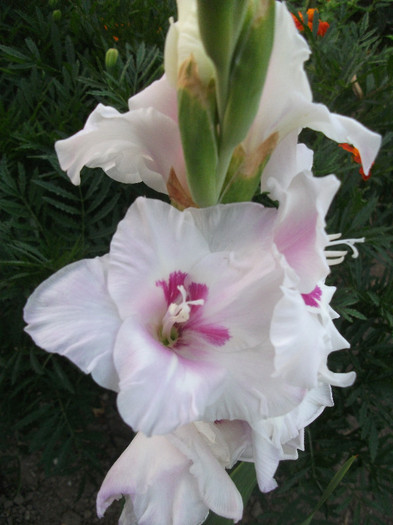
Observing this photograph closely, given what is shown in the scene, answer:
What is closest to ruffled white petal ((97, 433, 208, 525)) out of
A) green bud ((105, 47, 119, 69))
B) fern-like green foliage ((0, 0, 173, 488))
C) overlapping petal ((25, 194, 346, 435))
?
overlapping petal ((25, 194, 346, 435))

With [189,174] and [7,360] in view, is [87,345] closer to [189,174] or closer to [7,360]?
[189,174]

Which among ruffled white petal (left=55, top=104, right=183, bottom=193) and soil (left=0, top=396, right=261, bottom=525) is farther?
soil (left=0, top=396, right=261, bottom=525)

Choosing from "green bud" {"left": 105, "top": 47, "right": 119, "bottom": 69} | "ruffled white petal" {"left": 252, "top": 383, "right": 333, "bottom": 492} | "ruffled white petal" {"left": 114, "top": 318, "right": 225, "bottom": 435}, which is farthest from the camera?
"green bud" {"left": 105, "top": 47, "right": 119, "bottom": 69}

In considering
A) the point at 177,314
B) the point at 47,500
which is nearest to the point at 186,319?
the point at 177,314

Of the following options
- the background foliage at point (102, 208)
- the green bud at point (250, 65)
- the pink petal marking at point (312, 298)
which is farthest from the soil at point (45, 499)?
the green bud at point (250, 65)

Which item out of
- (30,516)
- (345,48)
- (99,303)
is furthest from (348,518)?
(99,303)

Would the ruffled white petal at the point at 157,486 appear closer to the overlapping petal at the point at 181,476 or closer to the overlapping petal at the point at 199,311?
the overlapping petal at the point at 181,476

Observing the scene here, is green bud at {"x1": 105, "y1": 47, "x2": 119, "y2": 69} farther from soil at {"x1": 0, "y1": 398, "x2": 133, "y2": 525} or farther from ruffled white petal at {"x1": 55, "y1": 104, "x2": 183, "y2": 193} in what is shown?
soil at {"x1": 0, "y1": 398, "x2": 133, "y2": 525}
